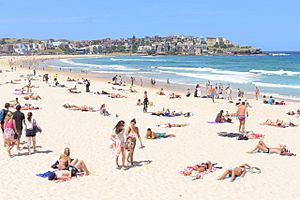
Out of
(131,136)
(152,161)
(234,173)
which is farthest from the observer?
(152,161)

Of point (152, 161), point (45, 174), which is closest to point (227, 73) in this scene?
point (152, 161)

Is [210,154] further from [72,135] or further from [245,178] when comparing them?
[72,135]

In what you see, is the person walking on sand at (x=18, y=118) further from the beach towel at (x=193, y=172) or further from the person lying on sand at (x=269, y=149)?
the person lying on sand at (x=269, y=149)

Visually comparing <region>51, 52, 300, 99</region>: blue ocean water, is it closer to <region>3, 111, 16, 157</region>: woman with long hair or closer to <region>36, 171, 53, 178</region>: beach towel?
<region>3, 111, 16, 157</region>: woman with long hair

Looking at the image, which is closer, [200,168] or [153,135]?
[200,168]

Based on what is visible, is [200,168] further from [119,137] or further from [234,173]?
[119,137]

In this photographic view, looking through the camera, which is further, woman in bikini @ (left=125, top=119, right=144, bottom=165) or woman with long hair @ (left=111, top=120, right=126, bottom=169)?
woman in bikini @ (left=125, top=119, right=144, bottom=165)

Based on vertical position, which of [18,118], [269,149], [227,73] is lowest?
[227,73]

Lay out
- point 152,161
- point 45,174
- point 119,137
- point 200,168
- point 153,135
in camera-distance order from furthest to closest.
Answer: point 153,135 → point 152,161 → point 200,168 → point 119,137 → point 45,174

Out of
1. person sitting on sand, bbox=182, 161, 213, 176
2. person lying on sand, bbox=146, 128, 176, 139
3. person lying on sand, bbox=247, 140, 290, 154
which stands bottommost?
person lying on sand, bbox=146, 128, 176, 139

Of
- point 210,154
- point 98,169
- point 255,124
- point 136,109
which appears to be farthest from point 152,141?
point 136,109

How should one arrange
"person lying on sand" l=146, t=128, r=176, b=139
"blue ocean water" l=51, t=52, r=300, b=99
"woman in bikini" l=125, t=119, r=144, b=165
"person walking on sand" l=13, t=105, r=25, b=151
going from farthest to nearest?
1. "blue ocean water" l=51, t=52, r=300, b=99
2. "person lying on sand" l=146, t=128, r=176, b=139
3. "person walking on sand" l=13, t=105, r=25, b=151
4. "woman in bikini" l=125, t=119, r=144, b=165

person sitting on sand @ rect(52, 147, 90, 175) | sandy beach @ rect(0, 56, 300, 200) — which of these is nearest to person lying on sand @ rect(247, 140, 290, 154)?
sandy beach @ rect(0, 56, 300, 200)

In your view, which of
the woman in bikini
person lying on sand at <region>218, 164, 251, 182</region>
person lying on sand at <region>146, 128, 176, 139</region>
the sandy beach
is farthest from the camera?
person lying on sand at <region>146, 128, 176, 139</region>
